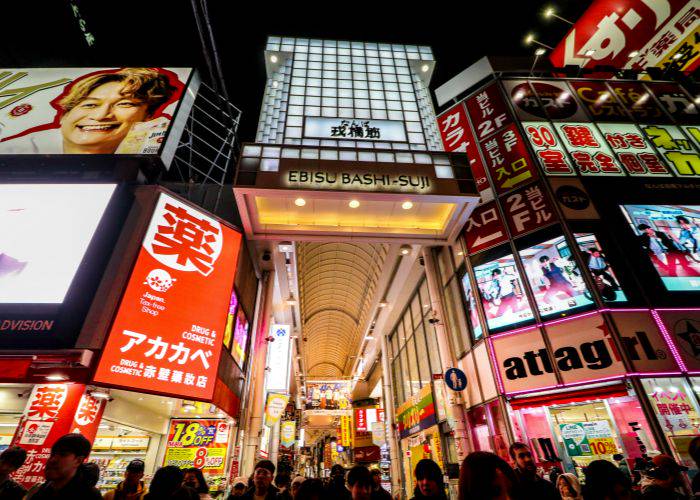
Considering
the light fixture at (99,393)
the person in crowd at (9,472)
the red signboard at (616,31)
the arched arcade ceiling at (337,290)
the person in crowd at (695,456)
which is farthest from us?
the arched arcade ceiling at (337,290)

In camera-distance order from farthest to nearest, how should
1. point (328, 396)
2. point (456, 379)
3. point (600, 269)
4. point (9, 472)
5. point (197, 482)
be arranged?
1. point (328, 396)
2. point (456, 379)
3. point (600, 269)
4. point (197, 482)
5. point (9, 472)

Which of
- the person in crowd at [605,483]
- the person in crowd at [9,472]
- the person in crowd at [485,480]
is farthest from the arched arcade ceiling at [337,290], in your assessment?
the person in crowd at [485,480]

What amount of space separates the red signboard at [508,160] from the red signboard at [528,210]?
394 millimetres

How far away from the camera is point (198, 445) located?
26.8 ft

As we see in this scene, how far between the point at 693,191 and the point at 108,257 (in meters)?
14.9

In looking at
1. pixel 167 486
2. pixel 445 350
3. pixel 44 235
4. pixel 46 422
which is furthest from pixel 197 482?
pixel 445 350

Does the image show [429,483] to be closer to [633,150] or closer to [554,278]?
[554,278]

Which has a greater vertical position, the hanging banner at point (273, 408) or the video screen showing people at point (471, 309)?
the video screen showing people at point (471, 309)

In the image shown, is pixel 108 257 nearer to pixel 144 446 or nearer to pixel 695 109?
pixel 144 446

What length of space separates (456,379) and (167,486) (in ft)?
28.0

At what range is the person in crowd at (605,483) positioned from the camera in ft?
7.02

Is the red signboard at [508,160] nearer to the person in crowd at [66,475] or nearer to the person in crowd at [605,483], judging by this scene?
the person in crowd at [605,483]

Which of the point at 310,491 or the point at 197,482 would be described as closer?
the point at 310,491

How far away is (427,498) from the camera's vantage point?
2.62 meters
